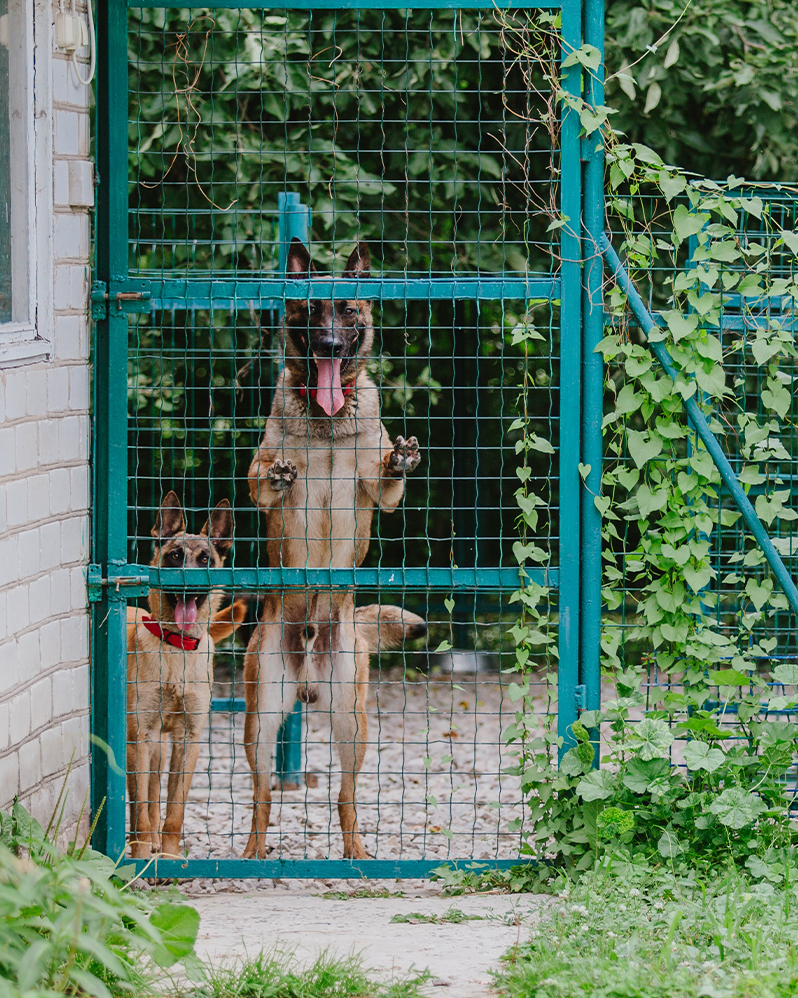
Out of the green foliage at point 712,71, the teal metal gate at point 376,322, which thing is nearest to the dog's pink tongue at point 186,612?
the teal metal gate at point 376,322

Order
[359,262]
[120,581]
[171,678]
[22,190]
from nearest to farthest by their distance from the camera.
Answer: [22,190], [120,581], [359,262], [171,678]

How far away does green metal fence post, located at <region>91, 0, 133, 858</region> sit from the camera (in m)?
4.13

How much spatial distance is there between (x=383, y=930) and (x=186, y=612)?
1.57m

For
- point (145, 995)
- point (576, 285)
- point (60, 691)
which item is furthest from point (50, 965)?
point (576, 285)

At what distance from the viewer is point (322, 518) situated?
4.91m

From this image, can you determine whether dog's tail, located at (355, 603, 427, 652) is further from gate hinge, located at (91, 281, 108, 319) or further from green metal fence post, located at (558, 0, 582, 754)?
gate hinge, located at (91, 281, 108, 319)

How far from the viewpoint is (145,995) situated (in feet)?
9.84

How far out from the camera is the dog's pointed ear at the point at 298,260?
4395mm

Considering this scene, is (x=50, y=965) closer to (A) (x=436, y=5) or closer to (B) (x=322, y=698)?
(B) (x=322, y=698)

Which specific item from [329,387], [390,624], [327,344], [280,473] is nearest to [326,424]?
[329,387]

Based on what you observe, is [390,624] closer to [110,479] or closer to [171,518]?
[171,518]

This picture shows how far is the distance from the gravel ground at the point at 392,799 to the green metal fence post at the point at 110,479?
0.37 metres

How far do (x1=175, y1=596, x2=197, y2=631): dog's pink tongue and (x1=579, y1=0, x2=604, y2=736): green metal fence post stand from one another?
5.25 feet

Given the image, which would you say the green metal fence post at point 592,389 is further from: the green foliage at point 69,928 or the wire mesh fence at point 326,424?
the green foliage at point 69,928
